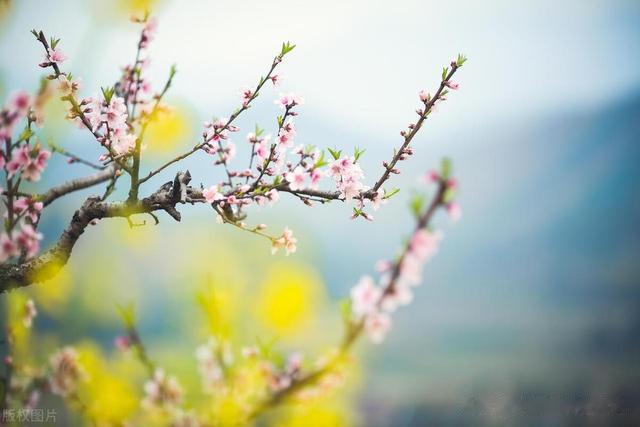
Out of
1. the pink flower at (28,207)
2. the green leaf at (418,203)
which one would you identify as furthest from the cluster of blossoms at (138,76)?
the green leaf at (418,203)

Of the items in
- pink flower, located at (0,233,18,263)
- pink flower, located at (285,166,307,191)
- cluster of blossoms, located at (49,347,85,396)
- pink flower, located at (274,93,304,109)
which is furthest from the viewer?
cluster of blossoms, located at (49,347,85,396)

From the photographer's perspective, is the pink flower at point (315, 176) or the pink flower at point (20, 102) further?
the pink flower at point (315, 176)

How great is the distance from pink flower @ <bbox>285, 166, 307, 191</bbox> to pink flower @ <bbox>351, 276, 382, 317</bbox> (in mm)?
1105

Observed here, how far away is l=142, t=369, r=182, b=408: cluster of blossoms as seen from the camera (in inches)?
188

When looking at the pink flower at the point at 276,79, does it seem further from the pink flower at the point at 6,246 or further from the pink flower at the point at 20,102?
the pink flower at the point at 6,246

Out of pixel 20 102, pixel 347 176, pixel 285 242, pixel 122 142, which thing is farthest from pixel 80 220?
pixel 347 176

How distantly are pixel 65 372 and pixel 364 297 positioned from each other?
17.3 ft

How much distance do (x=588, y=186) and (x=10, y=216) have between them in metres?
→ 188

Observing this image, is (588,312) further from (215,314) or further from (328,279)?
(215,314)

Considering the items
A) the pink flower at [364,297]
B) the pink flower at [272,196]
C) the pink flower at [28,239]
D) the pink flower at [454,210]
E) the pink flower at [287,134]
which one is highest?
the pink flower at [287,134]

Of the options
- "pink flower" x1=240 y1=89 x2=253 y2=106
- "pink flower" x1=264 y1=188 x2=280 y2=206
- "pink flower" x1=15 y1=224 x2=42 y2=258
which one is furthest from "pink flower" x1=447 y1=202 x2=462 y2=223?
"pink flower" x1=15 y1=224 x2=42 y2=258

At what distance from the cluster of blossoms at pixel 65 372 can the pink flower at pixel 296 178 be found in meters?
4.29

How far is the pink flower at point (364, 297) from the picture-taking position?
1773mm

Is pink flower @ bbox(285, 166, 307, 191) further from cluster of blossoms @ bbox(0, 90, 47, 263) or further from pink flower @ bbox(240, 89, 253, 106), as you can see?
cluster of blossoms @ bbox(0, 90, 47, 263)
